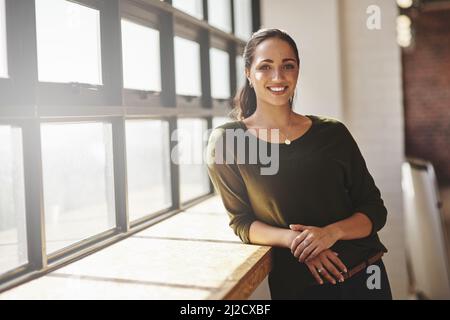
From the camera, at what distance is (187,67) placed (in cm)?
291

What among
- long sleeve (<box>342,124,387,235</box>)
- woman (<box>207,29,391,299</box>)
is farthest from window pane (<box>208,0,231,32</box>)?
long sleeve (<box>342,124,387,235</box>)

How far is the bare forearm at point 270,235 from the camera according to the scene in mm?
1667

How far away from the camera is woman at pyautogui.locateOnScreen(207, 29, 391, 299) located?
165 cm

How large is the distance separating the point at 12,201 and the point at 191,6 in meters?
1.68

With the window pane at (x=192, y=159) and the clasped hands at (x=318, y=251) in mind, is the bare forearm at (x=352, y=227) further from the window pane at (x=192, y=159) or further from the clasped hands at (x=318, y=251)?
the window pane at (x=192, y=159)

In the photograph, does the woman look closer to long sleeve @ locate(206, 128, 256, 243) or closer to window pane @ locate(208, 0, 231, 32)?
long sleeve @ locate(206, 128, 256, 243)

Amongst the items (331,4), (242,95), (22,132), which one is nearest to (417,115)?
(331,4)

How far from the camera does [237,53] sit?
3.57 m

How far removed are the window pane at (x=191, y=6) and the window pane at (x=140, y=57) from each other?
301mm

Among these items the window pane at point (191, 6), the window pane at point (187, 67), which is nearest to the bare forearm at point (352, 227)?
the window pane at point (187, 67)

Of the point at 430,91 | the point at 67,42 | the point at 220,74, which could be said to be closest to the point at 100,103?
the point at 67,42

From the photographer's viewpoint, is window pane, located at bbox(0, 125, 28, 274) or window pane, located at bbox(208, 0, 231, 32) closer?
window pane, located at bbox(0, 125, 28, 274)

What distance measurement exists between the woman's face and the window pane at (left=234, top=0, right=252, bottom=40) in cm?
206

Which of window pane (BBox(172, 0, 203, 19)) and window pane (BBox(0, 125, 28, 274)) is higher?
window pane (BBox(172, 0, 203, 19))
